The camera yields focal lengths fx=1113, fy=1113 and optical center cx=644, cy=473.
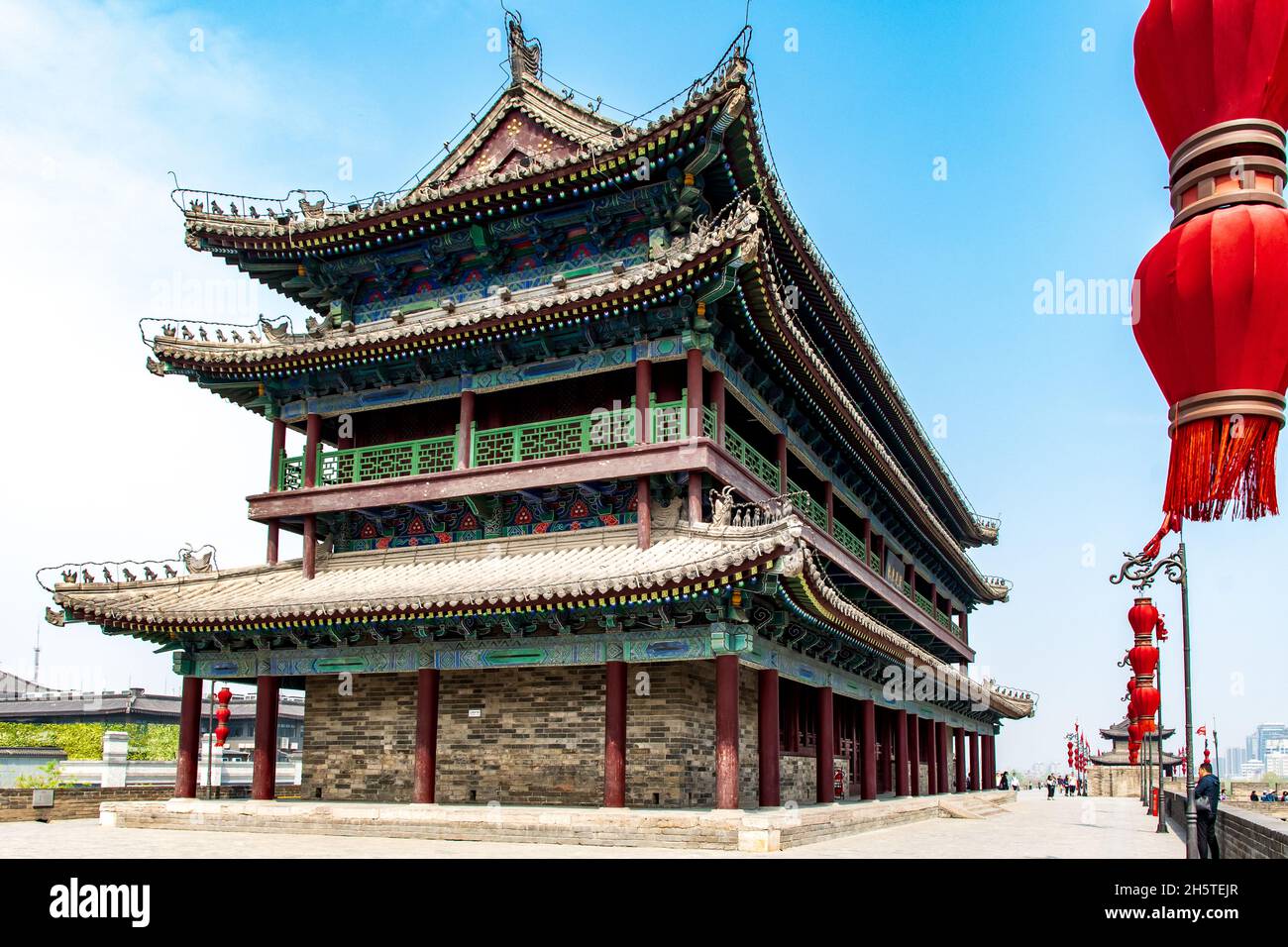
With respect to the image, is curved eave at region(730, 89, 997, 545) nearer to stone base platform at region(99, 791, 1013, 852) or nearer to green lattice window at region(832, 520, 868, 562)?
green lattice window at region(832, 520, 868, 562)

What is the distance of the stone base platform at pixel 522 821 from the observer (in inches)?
671

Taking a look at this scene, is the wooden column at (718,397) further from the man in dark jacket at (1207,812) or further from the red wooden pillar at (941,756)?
the red wooden pillar at (941,756)

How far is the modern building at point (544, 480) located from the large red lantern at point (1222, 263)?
13.1 meters

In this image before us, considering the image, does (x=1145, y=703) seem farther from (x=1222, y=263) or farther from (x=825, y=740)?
(x=1222, y=263)

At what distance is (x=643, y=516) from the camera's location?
2092 centimetres

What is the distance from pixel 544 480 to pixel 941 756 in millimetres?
24023

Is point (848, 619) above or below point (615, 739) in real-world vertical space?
above

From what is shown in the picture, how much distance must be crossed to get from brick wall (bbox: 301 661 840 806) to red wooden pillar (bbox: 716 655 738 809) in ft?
6.63

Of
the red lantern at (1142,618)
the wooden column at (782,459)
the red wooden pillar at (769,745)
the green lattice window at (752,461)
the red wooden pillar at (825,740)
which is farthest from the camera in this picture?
the red lantern at (1142,618)

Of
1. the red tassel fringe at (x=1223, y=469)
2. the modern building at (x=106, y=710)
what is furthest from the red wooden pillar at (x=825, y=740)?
the modern building at (x=106, y=710)

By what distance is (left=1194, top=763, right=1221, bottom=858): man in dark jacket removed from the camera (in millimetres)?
15836

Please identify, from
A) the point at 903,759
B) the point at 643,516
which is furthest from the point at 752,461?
the point at 903,759

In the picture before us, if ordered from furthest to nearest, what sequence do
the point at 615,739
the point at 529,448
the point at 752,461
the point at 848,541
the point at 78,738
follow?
the point at 78,738 < the point at 848,541 < the point at 752,461 < the point at 529,448 < the point at 615,739
